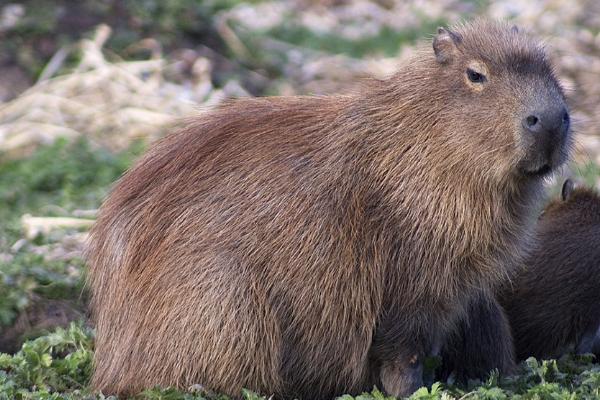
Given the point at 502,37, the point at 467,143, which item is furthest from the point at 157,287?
the point at 502,37

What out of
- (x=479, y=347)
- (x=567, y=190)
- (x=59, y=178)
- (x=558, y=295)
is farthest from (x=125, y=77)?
(x=479, y=347)

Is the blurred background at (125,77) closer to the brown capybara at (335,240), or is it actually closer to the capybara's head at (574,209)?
the capybara's head at (574,209)

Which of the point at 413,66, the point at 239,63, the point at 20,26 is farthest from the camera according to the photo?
the point at 239,63

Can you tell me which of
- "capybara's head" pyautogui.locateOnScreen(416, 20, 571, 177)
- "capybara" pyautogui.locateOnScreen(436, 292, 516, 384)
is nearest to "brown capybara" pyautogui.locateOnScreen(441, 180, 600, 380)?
"capybara" pyautogui.locateOnScreen(436, 292, 516, 384)

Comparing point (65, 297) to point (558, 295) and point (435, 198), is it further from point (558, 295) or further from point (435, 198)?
point (558, 295)

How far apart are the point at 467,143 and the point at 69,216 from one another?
3.29 meters

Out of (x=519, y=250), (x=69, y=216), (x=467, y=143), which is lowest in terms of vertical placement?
(x=69, y=216)

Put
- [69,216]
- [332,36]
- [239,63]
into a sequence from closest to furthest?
[69,216] < [239,63] < [332,36]

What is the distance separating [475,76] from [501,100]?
0.63ft

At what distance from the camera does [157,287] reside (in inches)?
191

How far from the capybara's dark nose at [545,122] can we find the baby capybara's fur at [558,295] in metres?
1.11

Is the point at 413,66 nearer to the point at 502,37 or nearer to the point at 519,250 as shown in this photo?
the point at 502,37

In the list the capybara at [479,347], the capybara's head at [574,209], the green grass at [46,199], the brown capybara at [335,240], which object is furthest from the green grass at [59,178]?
the capybara at [479,347]

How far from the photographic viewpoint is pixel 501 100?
4.70 m
